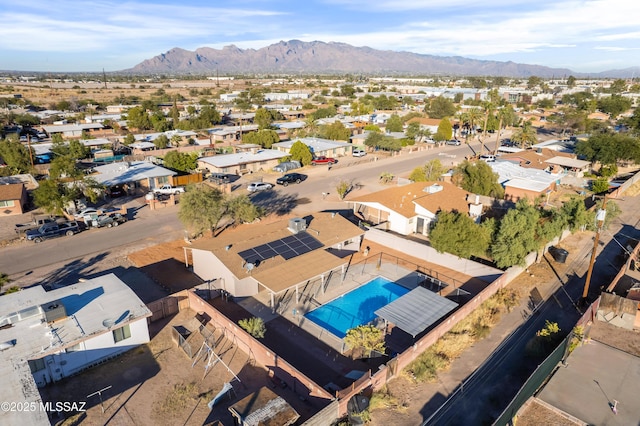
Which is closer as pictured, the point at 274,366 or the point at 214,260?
the point at 274,366

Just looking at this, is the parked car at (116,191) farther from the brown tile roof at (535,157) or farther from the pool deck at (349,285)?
the brown tile roof at (535,157)

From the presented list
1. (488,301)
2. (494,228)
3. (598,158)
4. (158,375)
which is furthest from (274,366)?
(598,158)

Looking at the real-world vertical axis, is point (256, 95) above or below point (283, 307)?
above

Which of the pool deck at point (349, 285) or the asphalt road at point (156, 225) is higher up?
the asphalt road at point (156, 225)

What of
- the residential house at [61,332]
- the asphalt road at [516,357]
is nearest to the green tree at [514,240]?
the asphalt road at [516,357]

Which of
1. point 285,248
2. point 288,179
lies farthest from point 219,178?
point 285,248

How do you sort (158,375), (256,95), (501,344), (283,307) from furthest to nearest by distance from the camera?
(256,95)
(283,307)
(501,344)
(158,375)

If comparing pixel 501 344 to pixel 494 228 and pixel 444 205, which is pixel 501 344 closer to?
pixel 494 228

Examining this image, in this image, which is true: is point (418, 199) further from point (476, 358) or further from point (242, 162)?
point (242, 162)
